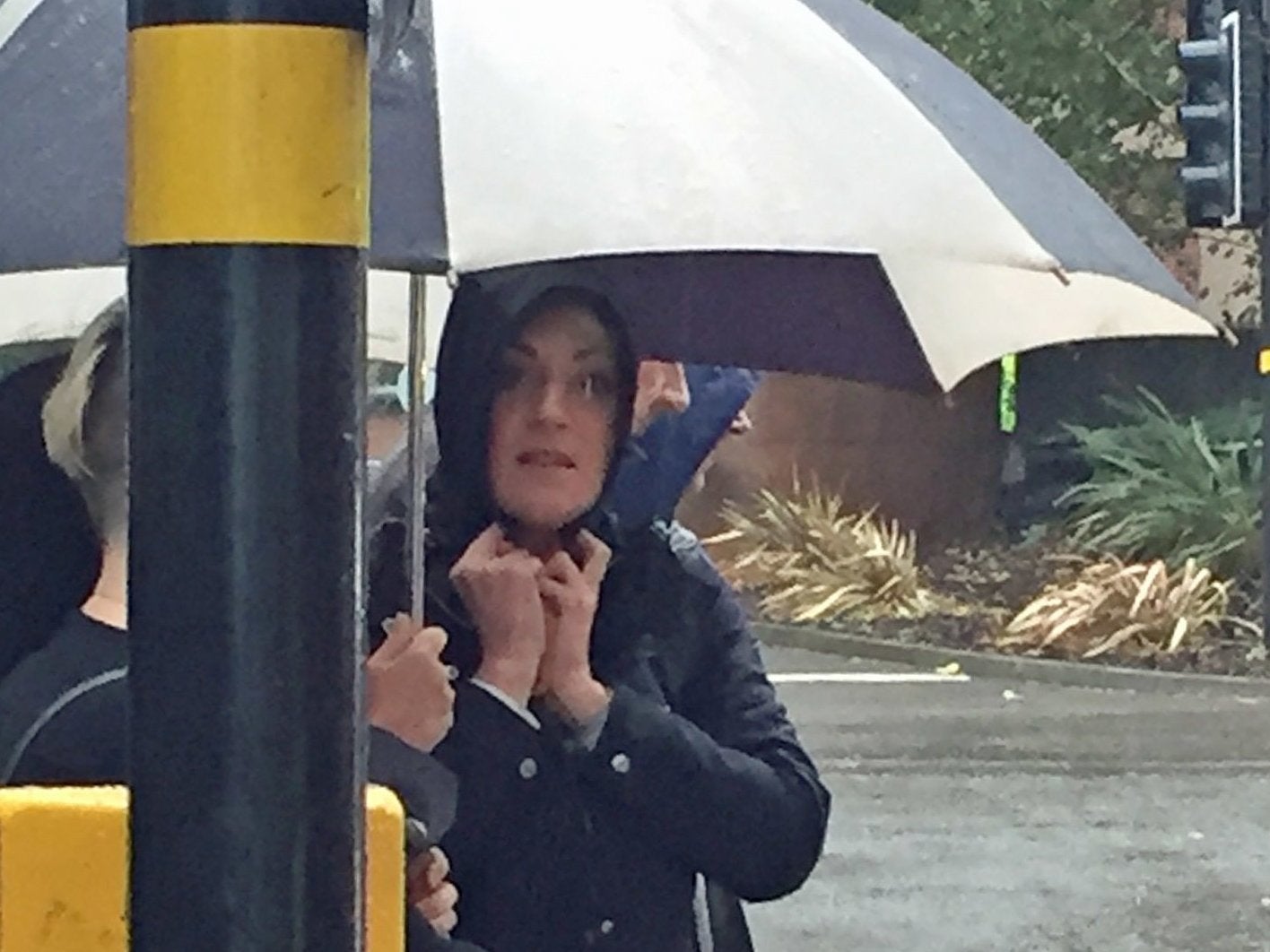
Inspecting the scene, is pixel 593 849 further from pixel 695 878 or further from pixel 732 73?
pixel 732 73

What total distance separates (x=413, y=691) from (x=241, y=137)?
0.93 metres

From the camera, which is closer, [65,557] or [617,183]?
[617,183]

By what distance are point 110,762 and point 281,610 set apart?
626mm

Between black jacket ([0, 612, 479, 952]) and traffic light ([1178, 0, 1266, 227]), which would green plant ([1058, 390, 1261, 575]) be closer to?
traffic light ([1178, 0, 1266, 227])

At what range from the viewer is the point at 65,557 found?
336cm

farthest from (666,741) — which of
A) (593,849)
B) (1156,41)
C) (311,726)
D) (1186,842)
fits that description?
(1156,41)

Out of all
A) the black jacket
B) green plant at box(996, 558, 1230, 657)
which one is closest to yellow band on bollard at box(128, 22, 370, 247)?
the black jacket

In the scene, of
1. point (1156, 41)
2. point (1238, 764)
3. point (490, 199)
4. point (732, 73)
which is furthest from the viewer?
point (1156, 41)

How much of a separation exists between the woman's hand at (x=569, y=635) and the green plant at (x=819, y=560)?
16.7 m

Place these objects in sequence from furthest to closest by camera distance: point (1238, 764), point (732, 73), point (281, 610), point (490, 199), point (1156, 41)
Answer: point (1156, 41) < point (1238, 764) < point (732, 73) < point (490, 199) < point (281, 610)

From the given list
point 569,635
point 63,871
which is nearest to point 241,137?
point 63,871

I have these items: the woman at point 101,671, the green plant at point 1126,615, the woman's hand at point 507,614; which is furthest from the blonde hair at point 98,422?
the green plant at point 1126,615

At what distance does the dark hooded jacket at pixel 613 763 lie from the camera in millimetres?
3428

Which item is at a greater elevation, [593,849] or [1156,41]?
[1156,41]
